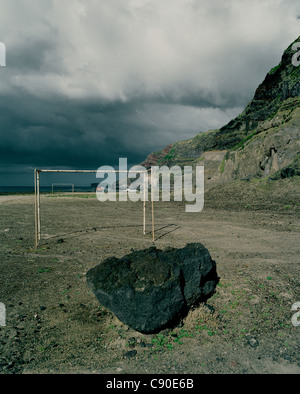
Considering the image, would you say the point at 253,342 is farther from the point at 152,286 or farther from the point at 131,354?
the point at 131,354

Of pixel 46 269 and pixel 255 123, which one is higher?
pixel 255 123

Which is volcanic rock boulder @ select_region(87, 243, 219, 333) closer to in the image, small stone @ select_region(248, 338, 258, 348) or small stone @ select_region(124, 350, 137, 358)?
small stone @ select_region(124, 350, 137, 358)

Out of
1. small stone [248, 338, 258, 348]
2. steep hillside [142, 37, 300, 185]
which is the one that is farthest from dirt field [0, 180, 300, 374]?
steep hillside [142, 37, 300, 185]

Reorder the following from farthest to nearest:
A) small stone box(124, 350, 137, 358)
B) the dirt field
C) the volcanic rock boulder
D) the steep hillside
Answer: the steep hillside → the volcanic rock boulder → small stone box(124, 350, 137, 358) → the dirt field

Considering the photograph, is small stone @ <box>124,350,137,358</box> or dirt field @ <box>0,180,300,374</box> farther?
small stone @ <box>124,350,137,358</box>

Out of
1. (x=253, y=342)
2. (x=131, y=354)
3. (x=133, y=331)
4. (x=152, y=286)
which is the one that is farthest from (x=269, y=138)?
(x=131, y=354)

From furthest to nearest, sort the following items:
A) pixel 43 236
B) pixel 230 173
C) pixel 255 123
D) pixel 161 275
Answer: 1. pixel 255 123
2. pixel 230 173
3. pixel 43 236
4. pixel 161 275

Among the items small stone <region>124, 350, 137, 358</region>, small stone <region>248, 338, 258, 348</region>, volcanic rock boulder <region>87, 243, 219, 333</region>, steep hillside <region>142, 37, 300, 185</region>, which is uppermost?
steep hillside <region>142, 37, 300, 185</region>

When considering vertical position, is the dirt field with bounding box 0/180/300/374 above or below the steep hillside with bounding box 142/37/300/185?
below

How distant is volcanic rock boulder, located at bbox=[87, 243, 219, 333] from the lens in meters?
4.58

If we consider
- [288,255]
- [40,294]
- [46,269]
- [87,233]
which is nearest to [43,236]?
[87,233]

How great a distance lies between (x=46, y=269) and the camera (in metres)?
7.68
